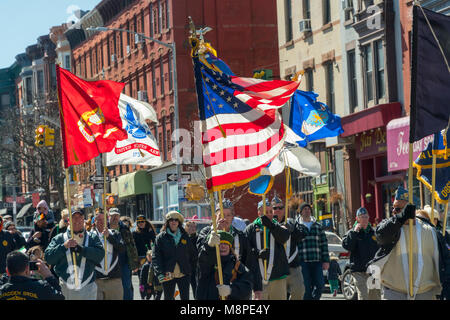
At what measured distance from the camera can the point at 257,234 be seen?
13547mm

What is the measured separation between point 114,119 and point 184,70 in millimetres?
39253

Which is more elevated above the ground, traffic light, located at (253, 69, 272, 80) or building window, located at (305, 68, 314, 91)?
building window, located at (305, 68, 314, 91)

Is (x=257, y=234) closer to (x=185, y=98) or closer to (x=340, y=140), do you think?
(x=340, y=140)

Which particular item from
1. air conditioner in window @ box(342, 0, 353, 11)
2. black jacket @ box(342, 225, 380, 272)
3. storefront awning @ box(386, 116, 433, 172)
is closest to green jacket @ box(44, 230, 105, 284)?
black jacket @ box(342, 225, 380, 272)

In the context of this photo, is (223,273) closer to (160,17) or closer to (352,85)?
(352,85)

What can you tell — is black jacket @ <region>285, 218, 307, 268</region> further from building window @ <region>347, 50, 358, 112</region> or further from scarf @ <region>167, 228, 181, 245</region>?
building window @ <region>347, 50, 358, 112</region>

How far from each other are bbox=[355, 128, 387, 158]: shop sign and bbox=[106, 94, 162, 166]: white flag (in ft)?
55.5

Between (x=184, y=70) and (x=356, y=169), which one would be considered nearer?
(x=356, y=169)

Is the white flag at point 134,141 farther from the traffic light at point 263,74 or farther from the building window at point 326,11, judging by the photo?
the building window at point 326,11

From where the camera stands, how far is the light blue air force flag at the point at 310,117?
58.6ft

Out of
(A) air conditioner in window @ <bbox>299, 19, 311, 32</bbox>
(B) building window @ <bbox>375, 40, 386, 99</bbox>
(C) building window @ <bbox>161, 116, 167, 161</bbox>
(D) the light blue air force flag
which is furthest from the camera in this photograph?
(C) building window @ <bbox>161, 116, 167, 161</bbox>

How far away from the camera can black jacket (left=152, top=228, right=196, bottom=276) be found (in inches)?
611

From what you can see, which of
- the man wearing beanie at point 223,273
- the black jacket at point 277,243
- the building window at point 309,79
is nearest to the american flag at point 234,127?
the man wearing beanie at point 223,273
